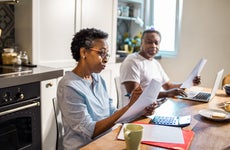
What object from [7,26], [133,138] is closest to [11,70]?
[7,26]

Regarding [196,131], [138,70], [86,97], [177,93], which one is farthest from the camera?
[138,70]

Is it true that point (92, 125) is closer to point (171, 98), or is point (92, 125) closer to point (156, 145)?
point (156, 145)

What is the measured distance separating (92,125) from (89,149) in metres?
0.30

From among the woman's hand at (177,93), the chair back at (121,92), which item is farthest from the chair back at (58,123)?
the chair back at (121,92)

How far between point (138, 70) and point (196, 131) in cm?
107

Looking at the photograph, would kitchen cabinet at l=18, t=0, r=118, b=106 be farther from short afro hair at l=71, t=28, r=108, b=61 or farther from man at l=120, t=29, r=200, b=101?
short afro hair at l=71, t=28, r=108, b=61

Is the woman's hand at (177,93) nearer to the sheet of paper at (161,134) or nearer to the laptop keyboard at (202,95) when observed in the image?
the laptop keyboard at (202,95)

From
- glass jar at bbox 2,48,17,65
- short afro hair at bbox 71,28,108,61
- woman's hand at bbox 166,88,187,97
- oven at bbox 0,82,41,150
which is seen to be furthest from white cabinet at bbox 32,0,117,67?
woman's hand at bbox 166,88,187,97

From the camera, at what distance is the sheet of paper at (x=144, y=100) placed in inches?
47.9

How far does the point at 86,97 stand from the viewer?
1.36 metres

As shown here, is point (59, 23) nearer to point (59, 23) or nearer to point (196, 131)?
point (59, 23)

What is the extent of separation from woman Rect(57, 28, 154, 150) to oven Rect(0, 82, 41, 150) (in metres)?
0.52

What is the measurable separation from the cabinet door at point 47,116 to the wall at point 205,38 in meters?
2.29

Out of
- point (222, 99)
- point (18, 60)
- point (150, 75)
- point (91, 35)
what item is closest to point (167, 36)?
point (150, 75)
